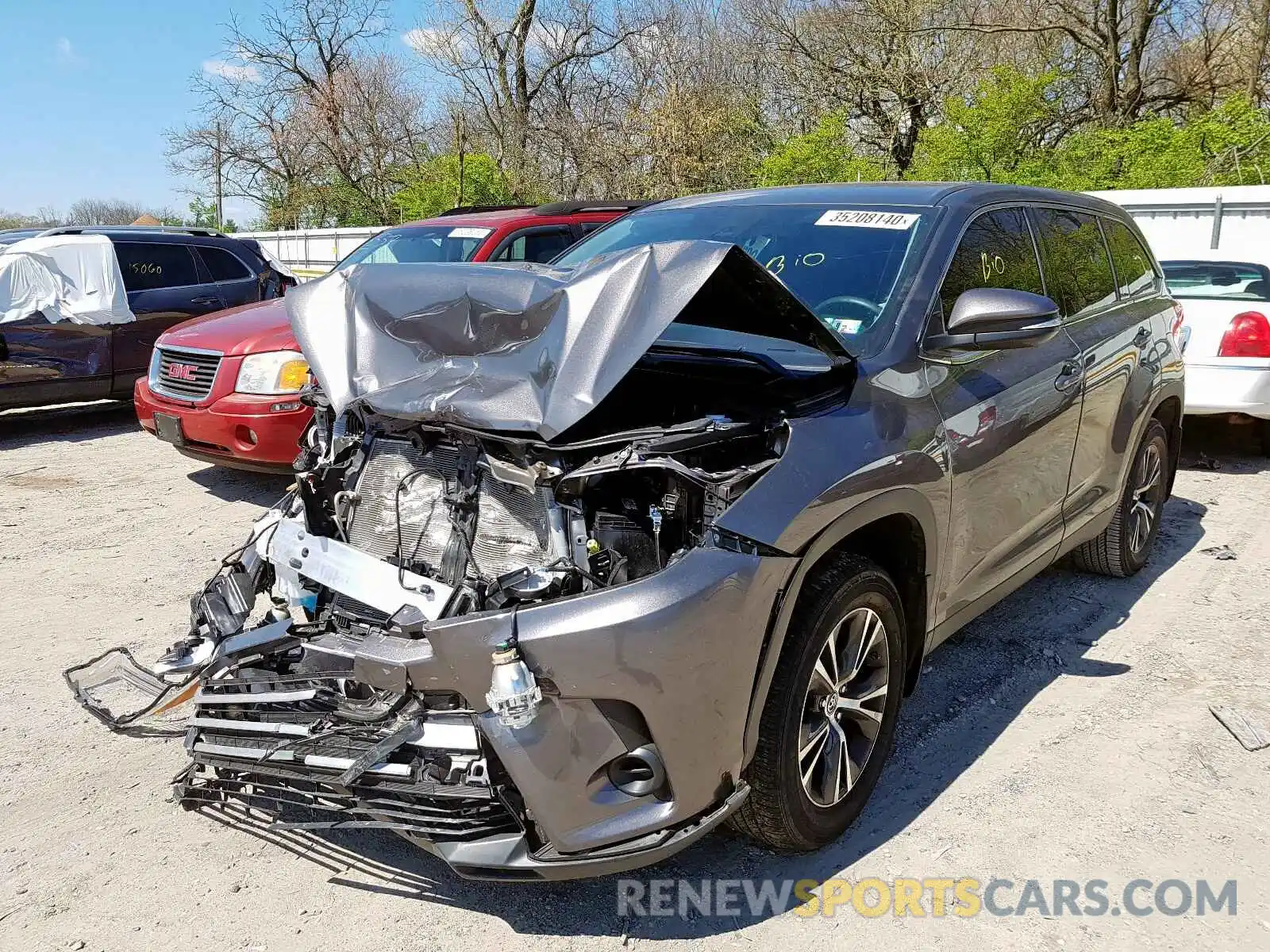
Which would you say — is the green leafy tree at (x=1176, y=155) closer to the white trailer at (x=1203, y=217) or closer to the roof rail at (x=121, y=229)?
the white trailer at (x=1203, y=217)

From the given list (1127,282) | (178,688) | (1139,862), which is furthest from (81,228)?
(1139,862)

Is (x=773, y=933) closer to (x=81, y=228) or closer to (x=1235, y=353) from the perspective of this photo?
(x=1235, y=353)

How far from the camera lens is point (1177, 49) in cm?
2347

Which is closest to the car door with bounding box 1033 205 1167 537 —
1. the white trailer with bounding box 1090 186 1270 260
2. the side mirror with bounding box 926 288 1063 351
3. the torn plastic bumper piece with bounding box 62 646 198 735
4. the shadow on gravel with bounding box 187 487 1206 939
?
the shadow on gravel with bounding box 187 487 1206 939

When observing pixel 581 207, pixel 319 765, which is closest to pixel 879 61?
pixel 581 207

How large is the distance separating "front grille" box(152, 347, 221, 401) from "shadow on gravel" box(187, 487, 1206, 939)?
13.1 feet

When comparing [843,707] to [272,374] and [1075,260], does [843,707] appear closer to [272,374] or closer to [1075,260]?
[1075,260]

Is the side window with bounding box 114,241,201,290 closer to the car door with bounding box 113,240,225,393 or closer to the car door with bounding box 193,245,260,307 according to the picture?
the car door with bounding box 113,240,225,393

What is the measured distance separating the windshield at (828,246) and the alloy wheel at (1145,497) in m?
2.45

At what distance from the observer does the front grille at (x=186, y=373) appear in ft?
21.4

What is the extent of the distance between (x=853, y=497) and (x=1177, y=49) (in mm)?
26071

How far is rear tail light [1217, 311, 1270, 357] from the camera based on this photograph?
7.54 meters

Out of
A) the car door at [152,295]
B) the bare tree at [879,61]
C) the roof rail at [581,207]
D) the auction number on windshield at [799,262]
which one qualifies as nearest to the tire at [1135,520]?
the auction number on windshield at [799,262]

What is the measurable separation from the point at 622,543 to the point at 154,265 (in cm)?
857
